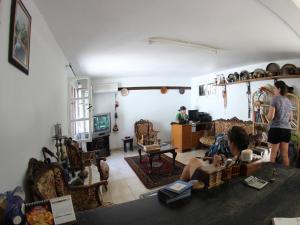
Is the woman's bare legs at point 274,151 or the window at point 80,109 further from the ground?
the window at point 80,109

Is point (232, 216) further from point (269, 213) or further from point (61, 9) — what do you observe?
point (61, 9)

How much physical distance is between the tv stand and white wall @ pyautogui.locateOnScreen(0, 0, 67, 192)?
10.2 ft

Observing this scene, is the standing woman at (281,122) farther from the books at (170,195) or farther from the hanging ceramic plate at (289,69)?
the books at (170,195)

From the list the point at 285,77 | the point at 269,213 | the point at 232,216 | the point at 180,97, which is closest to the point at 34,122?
the point at 232,216

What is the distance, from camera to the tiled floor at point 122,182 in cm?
307

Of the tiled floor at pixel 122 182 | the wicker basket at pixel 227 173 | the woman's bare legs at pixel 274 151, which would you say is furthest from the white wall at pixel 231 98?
the wicker basket at pixel 227 173

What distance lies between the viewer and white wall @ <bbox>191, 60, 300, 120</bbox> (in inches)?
172

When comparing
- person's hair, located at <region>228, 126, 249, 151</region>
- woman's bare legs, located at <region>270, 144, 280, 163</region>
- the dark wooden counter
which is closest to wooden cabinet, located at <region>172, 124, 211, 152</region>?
woman's bare legs, located at <region>270, 144, 280, 163</region>

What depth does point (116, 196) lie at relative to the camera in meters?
3.11

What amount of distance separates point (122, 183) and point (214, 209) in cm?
275

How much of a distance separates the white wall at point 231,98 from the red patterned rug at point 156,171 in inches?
82.4

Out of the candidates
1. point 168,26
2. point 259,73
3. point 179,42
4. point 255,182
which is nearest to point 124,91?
point 179,42

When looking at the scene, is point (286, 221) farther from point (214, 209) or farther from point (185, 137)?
point (185, 137)

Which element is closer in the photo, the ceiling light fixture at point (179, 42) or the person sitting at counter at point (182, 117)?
the ceiling light fixture at point (179, 42)
